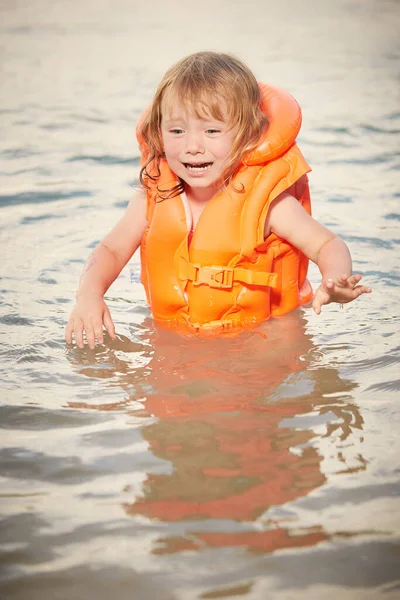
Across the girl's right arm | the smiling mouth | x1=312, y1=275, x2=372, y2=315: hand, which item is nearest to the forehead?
the smiling mouth

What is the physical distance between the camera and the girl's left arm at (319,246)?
12.1 ft

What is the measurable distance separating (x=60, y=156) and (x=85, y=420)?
17.8 feet

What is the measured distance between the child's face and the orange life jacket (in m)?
0.17

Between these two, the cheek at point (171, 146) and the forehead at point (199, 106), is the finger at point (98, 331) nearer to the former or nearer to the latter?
the cheek at point (171, 146)

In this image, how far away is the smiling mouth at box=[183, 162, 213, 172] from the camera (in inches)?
163

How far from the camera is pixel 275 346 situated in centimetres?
422

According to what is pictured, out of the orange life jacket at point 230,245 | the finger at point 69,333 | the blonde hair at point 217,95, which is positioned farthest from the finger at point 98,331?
the blonde hair at point 217,95

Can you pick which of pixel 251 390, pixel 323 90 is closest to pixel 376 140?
pixel 323 90

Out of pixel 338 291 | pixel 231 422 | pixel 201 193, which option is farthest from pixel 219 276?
pixel 231 422

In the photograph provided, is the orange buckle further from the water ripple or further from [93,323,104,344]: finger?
the water ripple

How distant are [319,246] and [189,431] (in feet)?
4.02

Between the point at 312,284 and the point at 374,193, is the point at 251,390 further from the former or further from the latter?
the point at 374,193

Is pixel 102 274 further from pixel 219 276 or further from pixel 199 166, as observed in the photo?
pixel 199 166

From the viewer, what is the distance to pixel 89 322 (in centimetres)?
405
